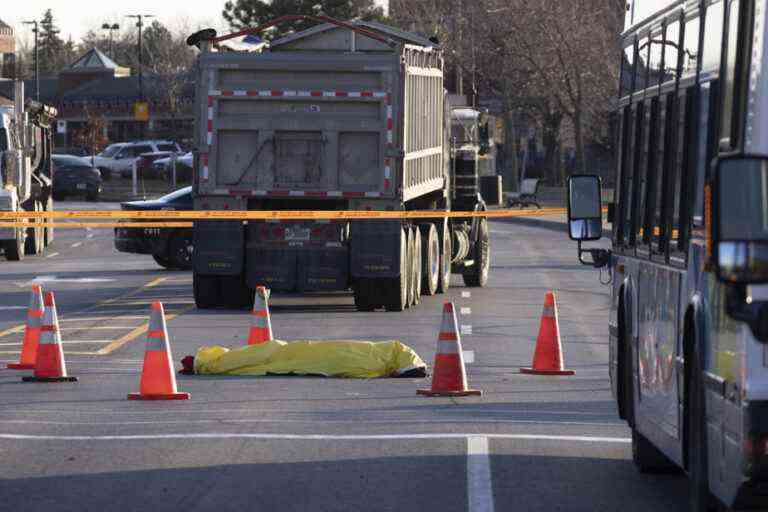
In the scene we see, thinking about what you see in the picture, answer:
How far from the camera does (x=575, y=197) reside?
1087 cm

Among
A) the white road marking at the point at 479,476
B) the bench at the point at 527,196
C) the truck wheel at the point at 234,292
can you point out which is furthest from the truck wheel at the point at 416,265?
the bench at the point at 527,196

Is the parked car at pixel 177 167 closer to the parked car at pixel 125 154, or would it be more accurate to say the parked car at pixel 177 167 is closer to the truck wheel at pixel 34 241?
the parked car at pixel 125 154

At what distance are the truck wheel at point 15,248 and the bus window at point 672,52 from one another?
91.3ft

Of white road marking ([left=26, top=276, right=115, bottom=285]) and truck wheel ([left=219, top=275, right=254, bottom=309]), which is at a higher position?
truck wheel ([left=219, top=275, right=254, bottom=309])

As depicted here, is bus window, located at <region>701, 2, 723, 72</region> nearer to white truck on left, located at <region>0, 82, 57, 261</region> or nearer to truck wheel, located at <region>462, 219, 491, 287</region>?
truck wheel, located at <region>462, 219, 491, 287</region>

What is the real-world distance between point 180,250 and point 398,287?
32.5ft

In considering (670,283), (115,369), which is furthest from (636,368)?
(115,369)

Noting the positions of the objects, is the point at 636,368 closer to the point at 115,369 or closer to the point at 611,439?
the point at 611,439

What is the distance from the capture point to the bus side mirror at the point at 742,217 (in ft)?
19.5

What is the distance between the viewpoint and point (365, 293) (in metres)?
→ 23.4

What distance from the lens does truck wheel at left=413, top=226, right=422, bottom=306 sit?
24.6 meters

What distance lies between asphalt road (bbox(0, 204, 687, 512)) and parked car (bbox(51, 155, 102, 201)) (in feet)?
143

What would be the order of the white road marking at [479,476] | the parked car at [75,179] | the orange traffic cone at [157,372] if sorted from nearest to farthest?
1. the white road marking at [479,476]
2. the orange traffic cone at [157,372]
3. the parked car at [75,179]

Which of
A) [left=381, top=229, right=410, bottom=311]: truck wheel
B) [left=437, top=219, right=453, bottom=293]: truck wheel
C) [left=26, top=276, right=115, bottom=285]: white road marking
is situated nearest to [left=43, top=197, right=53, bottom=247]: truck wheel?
[left=26, top=276, right=115, bottom=285]: white road marking
